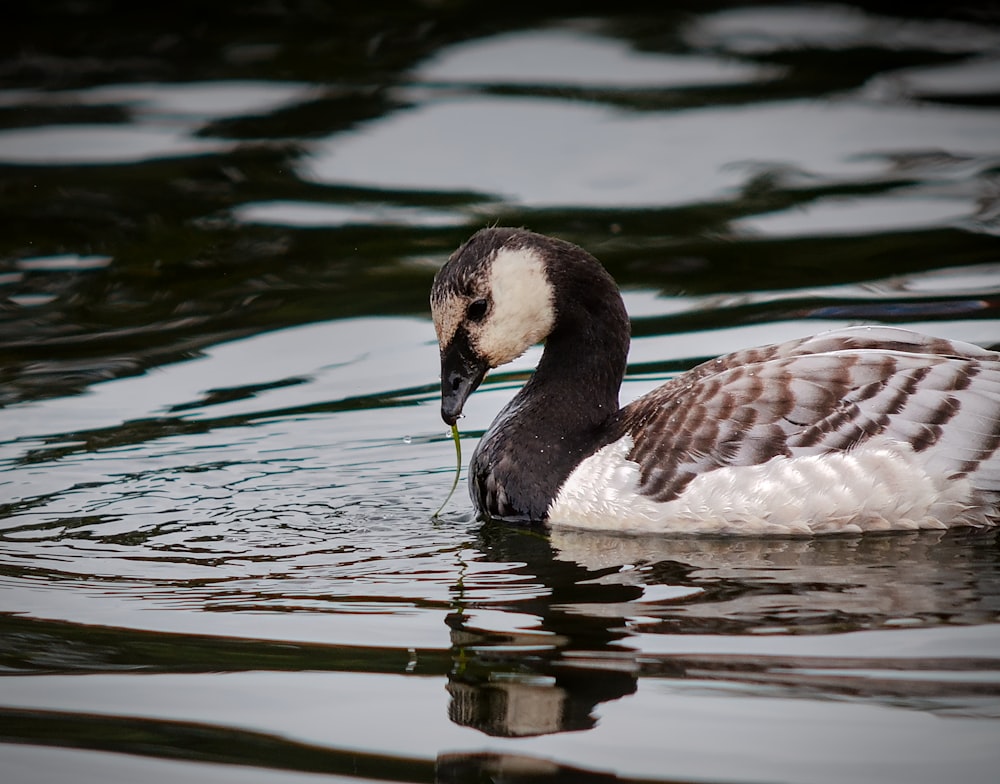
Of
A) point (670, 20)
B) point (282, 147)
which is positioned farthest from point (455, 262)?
point (670, 20)

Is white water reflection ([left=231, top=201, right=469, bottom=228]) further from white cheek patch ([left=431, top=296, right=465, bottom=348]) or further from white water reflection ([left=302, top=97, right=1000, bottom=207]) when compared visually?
white cheek patch ([left=431, top=296, right=465, bottom=348])

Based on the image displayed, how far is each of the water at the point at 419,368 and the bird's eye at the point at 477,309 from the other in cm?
115

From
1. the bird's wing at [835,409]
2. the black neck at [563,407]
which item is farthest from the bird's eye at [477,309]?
the bird's wing at [835,409]

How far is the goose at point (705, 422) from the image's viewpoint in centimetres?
766

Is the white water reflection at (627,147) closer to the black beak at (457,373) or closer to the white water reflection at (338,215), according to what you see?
the white water reflection at (338,215)

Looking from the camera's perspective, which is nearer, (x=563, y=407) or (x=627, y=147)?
(x=563, y=407)

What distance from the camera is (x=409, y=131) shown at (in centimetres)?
1666

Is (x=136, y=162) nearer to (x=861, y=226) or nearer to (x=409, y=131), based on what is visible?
(x=409, y=131)

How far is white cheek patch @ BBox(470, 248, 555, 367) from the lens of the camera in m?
8.41

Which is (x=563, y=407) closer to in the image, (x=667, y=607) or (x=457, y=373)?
(x=457, y=373)

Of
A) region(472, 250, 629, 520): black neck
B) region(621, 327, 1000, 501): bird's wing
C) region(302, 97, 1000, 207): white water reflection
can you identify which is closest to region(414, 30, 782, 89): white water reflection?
region(302, 97, 1000, 207): white water reflection

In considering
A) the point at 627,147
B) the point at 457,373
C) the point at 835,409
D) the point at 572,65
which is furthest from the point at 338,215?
the point at 835,409

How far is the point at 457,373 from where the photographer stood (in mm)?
8539

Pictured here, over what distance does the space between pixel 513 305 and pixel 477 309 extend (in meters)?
0.21
